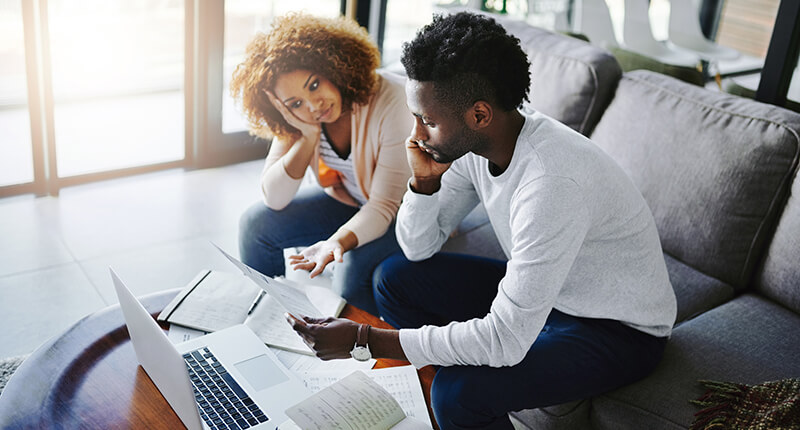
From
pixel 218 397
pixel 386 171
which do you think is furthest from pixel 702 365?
pixel 218 397

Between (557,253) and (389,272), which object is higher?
(557,253)

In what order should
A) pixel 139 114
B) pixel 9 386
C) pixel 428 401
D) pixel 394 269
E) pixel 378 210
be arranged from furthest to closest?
pixel 139 114
pixel 378 210
pixel 394 269
pixel 428 401
pixel 9 386

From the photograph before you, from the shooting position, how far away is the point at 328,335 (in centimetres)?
138

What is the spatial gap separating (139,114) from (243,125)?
0.53m

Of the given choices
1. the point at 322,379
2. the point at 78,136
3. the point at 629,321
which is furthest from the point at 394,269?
the point at 78,136

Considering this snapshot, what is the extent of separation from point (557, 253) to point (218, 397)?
2.14ft

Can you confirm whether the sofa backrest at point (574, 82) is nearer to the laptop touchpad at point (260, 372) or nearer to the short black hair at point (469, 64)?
the short black hair at point (469, 64)

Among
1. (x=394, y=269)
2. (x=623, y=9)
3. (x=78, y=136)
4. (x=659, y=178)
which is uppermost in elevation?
(x=623, y=9)

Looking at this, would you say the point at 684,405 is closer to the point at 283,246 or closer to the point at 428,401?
the point at 428,401

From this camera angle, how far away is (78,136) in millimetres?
3182

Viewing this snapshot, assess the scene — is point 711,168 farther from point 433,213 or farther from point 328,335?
point 328,335

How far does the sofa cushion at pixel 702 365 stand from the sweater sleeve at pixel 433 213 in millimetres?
511

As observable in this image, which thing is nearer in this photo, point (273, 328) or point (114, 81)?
point (273, 328)

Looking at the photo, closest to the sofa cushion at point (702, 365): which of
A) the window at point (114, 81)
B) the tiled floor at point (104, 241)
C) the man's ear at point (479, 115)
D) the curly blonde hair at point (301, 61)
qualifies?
the man's ear at point (479, 115)
